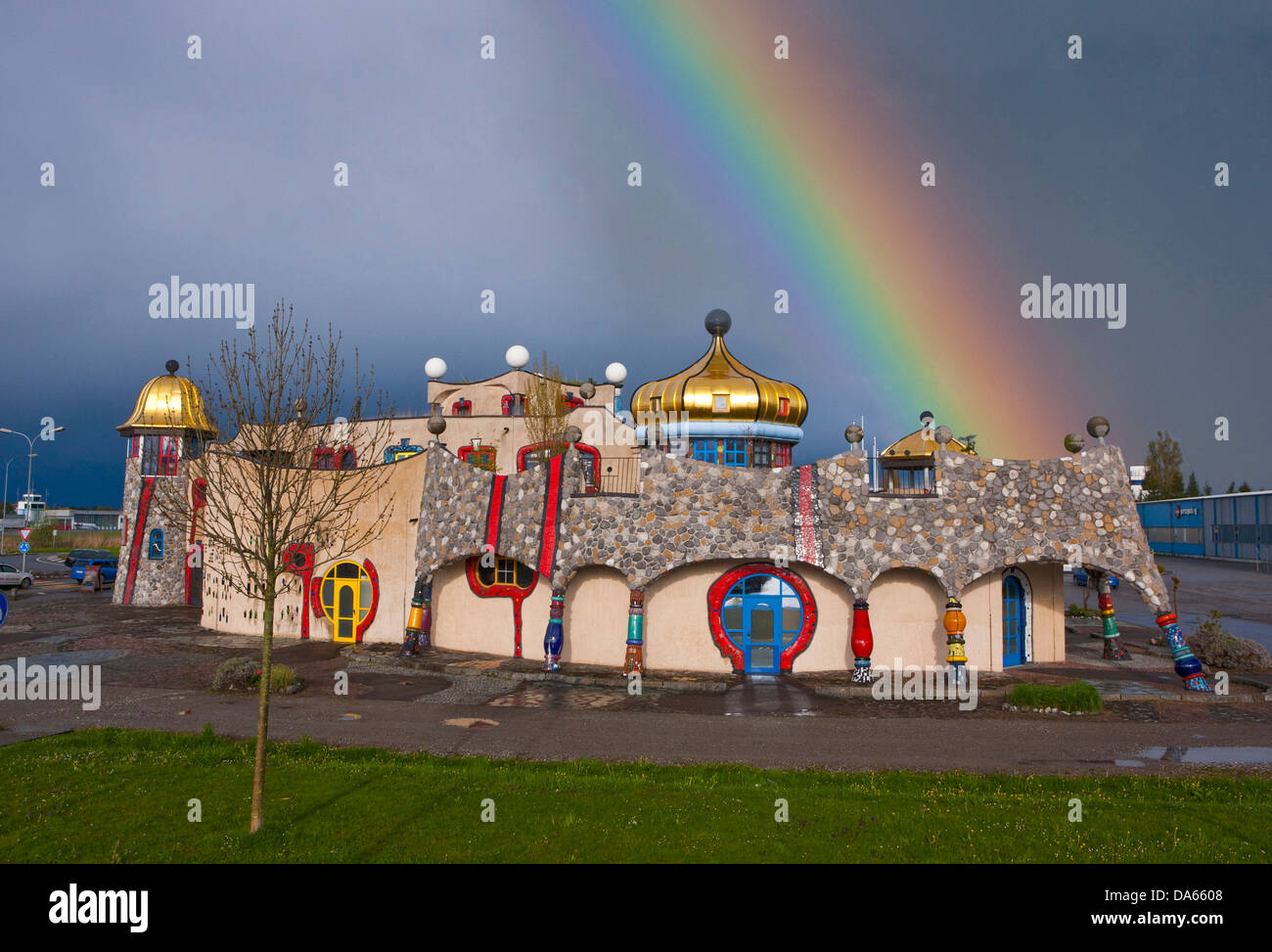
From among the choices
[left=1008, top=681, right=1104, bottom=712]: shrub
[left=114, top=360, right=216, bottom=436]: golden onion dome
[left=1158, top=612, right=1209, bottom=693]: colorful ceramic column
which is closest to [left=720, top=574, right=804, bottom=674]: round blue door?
[left=1008, top=681, right=1104, bottom=712]: shrub

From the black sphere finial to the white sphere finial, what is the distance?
52.2 ft

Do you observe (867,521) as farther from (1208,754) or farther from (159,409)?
(159,409)

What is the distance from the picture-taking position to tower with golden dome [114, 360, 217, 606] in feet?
105

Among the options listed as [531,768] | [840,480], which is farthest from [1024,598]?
[531,768]

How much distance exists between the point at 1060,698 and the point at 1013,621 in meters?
5.16

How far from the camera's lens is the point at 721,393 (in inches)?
880

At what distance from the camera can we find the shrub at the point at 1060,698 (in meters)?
14.2

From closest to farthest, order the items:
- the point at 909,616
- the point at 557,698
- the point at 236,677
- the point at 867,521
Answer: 1. the point at 557,698
2. the point at 236,677
3. the point at 867,521
4. the point at 909,616

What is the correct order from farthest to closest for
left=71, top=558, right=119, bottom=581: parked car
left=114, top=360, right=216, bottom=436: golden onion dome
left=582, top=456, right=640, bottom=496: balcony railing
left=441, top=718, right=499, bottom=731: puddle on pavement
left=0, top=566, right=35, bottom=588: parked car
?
left=71, top=558, right=119, bottom=581: parked car
left=0, top=566, right=35, bottom=588: parked car
left=114, top=360, right=216, bottom=436: golden onion dome
left=582, top=456, right=640, bottom=496: balcony railing
left=441, top=718, right=499, bottom=731: puddle on pavement

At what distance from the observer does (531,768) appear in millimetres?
10406

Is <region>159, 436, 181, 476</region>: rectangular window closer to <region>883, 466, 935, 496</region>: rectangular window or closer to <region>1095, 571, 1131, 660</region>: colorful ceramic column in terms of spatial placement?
<region>883, 466, 935, 496</region>: rectangular window

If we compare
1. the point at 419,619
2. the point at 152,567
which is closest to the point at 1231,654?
the point at 419,619

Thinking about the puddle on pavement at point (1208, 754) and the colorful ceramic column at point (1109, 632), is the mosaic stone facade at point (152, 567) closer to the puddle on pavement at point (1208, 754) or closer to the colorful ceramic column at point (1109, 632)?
the colorful ceramic column at point (1109, 632)
